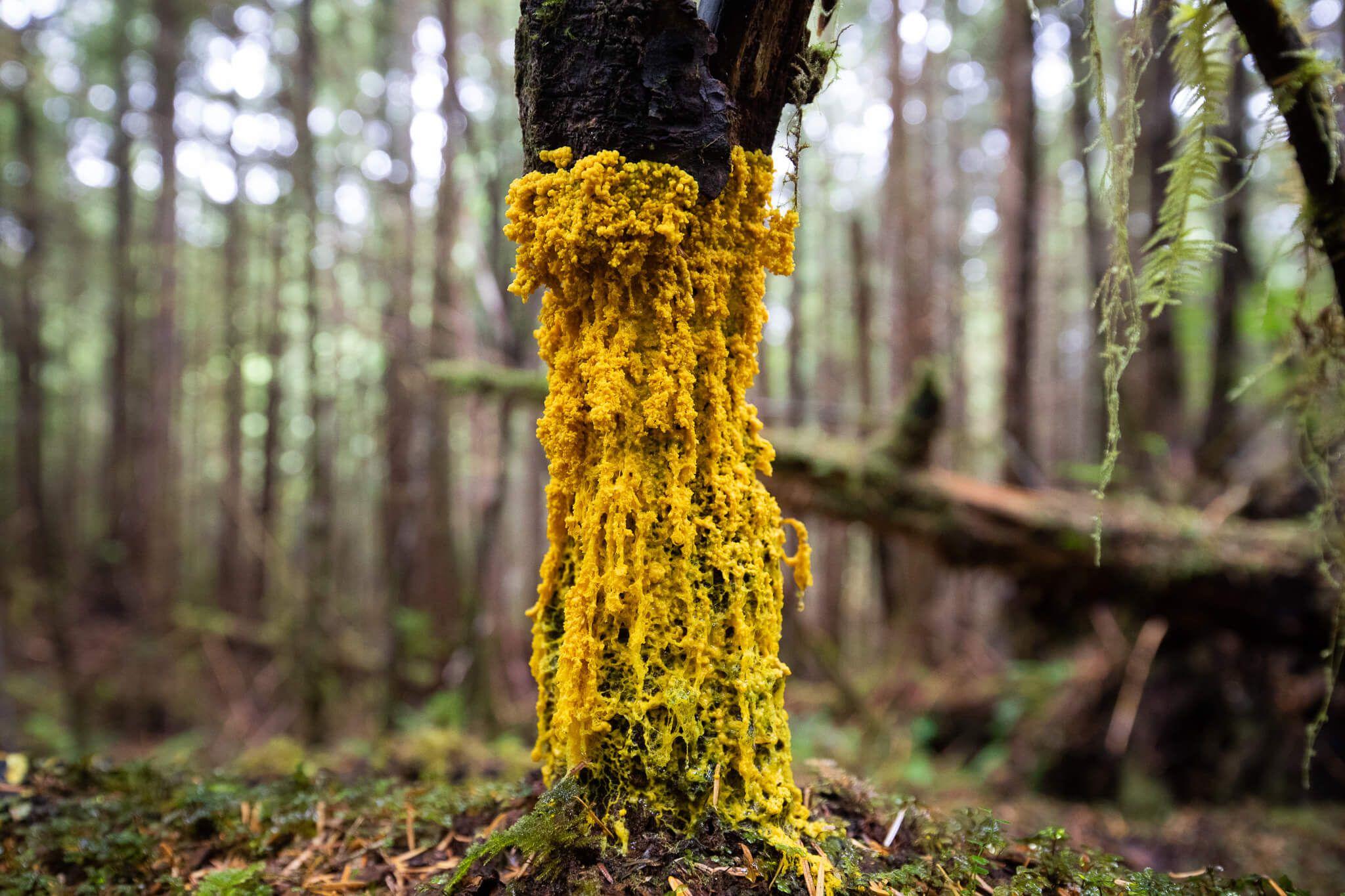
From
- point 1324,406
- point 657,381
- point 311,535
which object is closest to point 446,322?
point 311,535

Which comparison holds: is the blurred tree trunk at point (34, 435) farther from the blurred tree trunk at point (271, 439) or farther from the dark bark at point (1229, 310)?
the dark bark at point (1229, 310)

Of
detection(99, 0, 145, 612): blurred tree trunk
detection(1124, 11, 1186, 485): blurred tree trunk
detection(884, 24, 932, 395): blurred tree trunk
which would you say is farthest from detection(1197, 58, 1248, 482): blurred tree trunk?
detection(99, 0, 145, 612): blurred tree trunk

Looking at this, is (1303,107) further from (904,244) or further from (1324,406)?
(904,244)

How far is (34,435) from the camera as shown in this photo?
32.2ft

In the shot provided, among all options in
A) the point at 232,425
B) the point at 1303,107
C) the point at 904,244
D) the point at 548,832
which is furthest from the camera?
the point at 232,425

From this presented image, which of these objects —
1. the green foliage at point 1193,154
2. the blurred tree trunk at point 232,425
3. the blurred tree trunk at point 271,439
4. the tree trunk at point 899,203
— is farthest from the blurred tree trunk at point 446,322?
the green foliage at point 1193,154

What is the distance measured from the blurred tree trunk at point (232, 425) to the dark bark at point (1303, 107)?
456 inches

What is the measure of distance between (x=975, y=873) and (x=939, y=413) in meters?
3.97

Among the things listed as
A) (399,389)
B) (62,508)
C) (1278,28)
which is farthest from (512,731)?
(62,508)

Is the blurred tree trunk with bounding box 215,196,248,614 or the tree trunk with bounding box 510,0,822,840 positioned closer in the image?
the tree trunk with bounding box 510,0,822,840

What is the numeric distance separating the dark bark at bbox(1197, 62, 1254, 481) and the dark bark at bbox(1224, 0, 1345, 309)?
17.2 ft

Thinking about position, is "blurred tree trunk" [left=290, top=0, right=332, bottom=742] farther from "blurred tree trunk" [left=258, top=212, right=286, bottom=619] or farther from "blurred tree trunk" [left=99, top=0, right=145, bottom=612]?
"blurred tree trunk" [left=99, top=0, right=145, bottom=612]

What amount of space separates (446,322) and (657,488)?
569cm

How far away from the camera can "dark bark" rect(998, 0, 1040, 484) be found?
7.28 metres
